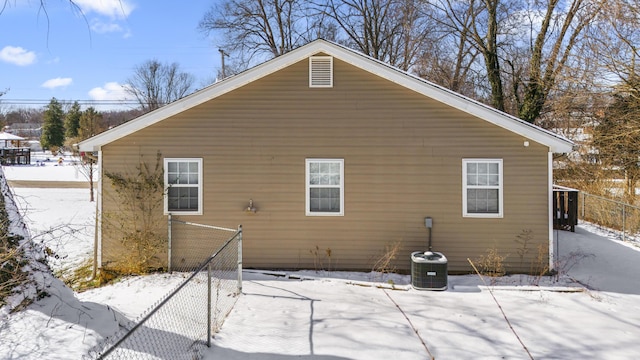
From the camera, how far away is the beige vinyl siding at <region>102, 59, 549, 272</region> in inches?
368

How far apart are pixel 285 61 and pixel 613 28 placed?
13325 millimetres

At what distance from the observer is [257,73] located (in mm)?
9398

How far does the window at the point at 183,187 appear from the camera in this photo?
31.3 feet

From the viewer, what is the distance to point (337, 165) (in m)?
9.53

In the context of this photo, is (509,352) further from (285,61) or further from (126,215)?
(126,215)

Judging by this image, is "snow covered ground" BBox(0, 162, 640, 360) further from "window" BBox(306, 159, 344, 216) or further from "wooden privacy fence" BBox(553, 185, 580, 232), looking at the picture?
"wooden privacy fence" BBox(553, 185, 580, 232)

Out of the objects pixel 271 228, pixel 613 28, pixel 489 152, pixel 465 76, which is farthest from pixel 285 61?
pixel 465 76

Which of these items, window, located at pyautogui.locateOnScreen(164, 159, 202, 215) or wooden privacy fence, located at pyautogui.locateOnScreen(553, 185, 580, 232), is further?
wooden privacy fence, located at pyautogui.locateOnScreen(553, 185, 580, 232)

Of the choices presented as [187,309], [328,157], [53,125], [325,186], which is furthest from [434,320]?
[53,125]

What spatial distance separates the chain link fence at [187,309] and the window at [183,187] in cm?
36

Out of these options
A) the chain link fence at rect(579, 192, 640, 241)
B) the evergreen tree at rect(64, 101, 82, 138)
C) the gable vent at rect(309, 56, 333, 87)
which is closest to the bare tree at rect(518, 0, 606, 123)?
the chain link fence at rect(579, 192, 640, 241)

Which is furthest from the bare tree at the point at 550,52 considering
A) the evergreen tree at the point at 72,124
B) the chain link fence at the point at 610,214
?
the evergreen tree at the point at 72,124

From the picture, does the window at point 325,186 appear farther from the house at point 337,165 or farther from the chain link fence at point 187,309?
the chain link fence at point 187,309

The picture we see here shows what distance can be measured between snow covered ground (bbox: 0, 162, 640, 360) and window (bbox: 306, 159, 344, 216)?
142cm
